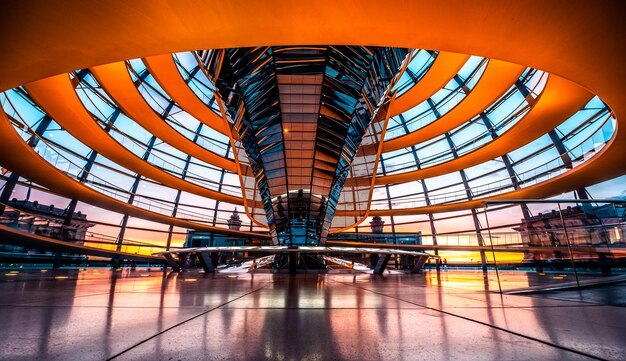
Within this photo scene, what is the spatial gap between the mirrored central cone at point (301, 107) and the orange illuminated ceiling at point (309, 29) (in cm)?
443

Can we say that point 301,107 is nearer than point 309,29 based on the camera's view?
No

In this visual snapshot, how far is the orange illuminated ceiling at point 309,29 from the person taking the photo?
5.39m

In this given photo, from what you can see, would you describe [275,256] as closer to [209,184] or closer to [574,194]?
[209,184]

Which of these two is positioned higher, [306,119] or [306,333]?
[306,119]

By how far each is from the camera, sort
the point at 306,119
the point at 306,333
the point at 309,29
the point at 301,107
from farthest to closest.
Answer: the point at 306,119 < the point at 301,107 < the point at 309,29 < the point at 306,333

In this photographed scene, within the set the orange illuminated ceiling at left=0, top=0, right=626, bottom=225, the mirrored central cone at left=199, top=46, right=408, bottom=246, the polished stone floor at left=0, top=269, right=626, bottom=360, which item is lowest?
the polished stone floor at left=0, top=269, right=626, bottom=360

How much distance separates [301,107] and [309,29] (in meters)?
7.22

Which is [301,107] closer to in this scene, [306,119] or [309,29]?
[306,119]

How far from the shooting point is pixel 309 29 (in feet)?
20.2

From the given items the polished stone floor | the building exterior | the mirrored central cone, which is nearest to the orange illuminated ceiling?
the building exterior

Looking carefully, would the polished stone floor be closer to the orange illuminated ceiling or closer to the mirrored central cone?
the orange illuminated ceiling

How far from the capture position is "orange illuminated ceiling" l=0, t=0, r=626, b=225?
5387mm

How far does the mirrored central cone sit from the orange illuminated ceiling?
4.43 metres

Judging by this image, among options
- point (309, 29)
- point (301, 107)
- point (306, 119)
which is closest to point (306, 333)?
point (309, 29)
